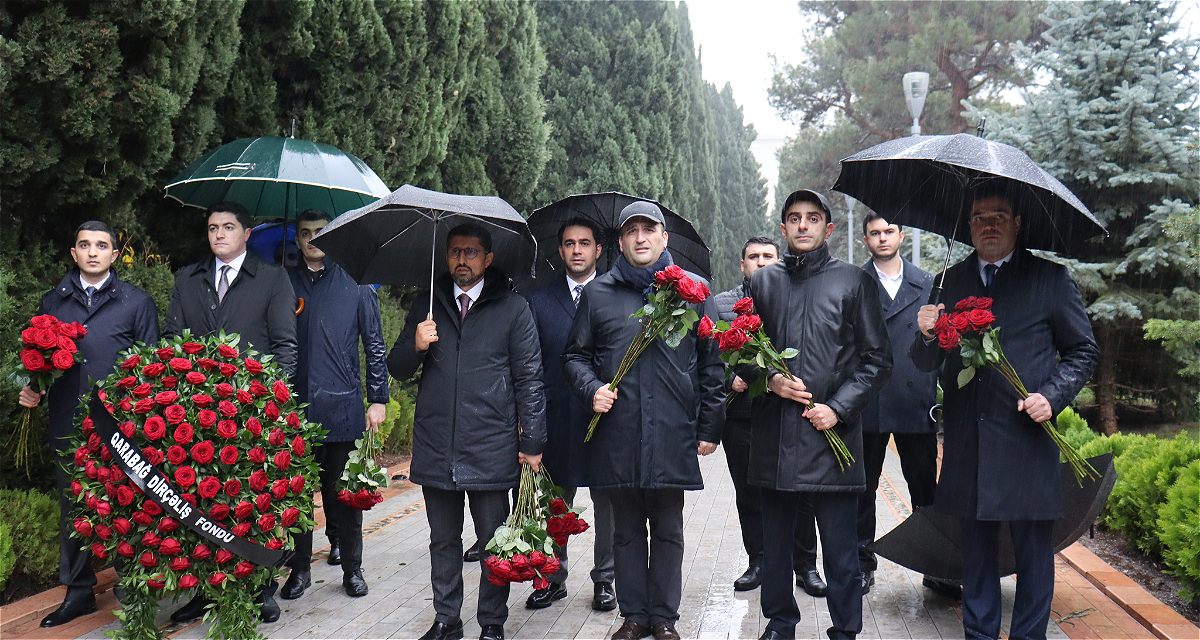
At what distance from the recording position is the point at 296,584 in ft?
17.4

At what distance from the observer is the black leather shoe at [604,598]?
5172 mm

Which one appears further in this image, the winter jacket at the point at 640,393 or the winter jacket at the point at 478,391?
the winter jacket at the point at 478,391

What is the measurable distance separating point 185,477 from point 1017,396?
380cm

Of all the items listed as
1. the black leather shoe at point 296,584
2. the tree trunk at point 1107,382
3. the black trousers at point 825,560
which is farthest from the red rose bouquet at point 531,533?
the tree trunk at point 1107,382

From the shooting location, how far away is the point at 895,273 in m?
5.73

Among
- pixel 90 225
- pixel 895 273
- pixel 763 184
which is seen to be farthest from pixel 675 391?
pixel 763 184

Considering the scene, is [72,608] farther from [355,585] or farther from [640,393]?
[640,393]

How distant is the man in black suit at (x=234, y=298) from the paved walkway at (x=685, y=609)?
1391mm

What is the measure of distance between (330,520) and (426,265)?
76.8 inches

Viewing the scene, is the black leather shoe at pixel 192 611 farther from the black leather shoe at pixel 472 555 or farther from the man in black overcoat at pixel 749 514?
the man in black overcoat at pixel 749 514

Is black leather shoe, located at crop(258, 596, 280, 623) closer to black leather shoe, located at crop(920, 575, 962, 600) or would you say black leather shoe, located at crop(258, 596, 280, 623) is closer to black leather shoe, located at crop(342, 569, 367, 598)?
black leather shoe, located at crop(342, 569, 367, 598)

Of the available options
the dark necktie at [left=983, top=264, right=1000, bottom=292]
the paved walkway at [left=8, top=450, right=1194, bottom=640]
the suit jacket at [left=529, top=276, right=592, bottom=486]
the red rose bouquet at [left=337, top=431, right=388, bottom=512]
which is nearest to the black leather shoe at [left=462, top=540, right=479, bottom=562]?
the paved walkway at [left=8, top=450, right=1194, bottom=640]

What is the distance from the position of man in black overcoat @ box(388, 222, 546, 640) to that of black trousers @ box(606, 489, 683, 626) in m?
0.54

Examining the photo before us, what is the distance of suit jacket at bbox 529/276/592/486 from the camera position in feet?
16.8
